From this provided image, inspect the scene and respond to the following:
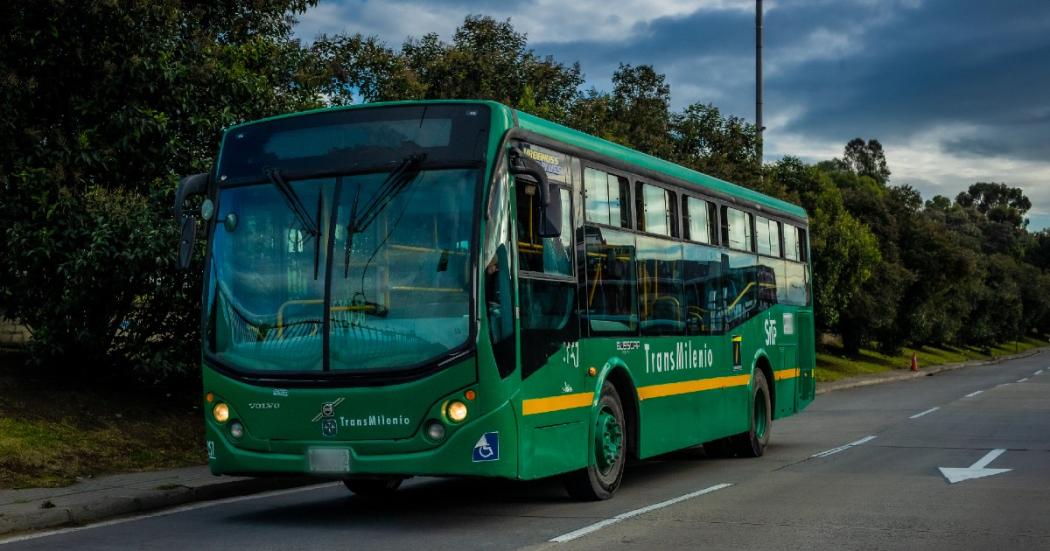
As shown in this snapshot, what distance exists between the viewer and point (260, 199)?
406 inches

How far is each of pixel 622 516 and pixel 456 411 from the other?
6.17 feet

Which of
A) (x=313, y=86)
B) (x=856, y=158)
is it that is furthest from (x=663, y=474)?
(x=856, y=158)

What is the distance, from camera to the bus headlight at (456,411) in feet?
31.3

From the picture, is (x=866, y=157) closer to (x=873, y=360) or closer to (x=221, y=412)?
(x=873, y=360)

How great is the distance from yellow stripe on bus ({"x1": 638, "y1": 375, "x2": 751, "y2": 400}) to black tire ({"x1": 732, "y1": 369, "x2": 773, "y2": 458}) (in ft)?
1.90

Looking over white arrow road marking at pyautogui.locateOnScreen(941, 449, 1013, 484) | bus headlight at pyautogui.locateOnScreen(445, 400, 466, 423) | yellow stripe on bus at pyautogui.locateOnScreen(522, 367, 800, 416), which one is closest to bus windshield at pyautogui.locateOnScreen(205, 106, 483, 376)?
bus headlight at pyautogui.locateOnScreen(445, 400, 466, 423)

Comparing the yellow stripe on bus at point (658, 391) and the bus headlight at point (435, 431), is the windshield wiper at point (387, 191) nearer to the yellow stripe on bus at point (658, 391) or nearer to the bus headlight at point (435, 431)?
the bus headlight at point (435, 431)

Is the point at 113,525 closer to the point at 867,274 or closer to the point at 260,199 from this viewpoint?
the point at 260,199

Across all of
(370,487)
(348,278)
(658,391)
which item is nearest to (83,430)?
(370,487)

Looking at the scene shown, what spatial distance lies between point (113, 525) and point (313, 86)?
9.66m

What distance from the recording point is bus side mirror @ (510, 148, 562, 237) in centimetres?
991

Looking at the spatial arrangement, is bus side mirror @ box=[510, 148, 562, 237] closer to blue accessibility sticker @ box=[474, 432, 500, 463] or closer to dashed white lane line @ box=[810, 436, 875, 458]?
blue accessibility sticker @ box=[474, 432, 500, 463]

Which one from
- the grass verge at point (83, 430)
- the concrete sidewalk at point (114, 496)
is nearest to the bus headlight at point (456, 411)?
the concrete sidewalk at point (114, 496)

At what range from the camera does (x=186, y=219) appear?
10.6 m
